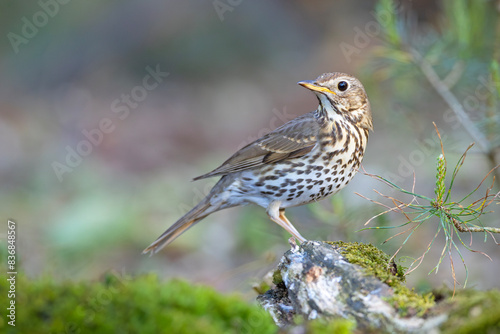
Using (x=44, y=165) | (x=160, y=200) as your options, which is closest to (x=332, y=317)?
(x=160, y=200)

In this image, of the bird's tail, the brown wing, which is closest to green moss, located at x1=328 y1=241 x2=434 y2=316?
the brown wing

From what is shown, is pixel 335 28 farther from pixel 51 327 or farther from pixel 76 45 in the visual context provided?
pixel 51 327

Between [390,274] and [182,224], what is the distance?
1.85 metres

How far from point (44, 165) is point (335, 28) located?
565cm

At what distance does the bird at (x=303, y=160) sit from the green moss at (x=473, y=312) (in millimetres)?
1443

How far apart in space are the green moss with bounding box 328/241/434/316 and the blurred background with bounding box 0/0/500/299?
9.80 feet

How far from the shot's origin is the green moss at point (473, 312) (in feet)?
5.62

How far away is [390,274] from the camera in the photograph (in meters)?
2.32

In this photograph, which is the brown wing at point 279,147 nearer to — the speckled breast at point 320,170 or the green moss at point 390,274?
the speckled breast at point 320,170

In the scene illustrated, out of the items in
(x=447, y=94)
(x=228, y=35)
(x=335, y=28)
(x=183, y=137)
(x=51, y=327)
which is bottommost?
(x=51, y=327)

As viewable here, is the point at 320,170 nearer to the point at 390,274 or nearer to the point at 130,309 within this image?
the point at 390,274

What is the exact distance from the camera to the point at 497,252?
5.72 meters

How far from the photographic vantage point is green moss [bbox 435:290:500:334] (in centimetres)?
171

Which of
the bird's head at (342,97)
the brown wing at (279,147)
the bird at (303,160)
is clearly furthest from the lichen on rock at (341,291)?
the bird's head at (342,97)
